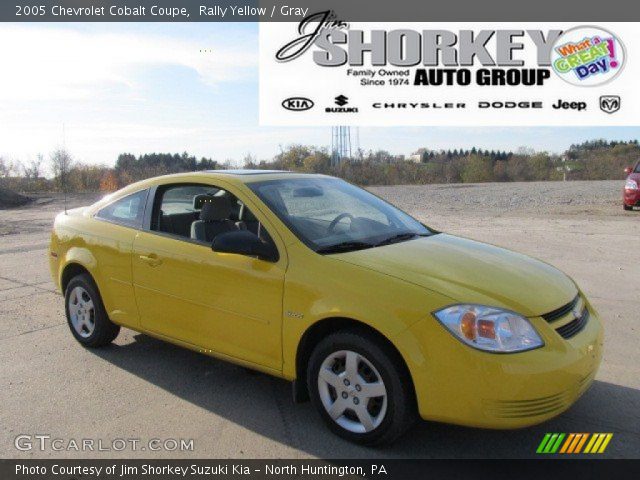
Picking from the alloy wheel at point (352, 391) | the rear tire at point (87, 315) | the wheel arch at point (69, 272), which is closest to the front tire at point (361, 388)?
the alloy wheel at point (352, 391)

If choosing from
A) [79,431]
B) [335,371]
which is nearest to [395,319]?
[335,371]

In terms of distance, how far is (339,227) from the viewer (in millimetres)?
3809

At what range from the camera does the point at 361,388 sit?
120 inches

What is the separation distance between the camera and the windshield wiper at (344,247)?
337cm

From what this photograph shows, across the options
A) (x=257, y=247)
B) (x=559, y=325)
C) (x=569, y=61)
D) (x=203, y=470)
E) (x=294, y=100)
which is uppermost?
(x=569, y=61)

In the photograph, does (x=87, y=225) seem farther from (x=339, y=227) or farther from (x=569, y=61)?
(x=569, y=61)

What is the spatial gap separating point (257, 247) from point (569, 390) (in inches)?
76.7

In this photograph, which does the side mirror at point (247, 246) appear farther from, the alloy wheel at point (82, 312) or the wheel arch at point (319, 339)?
the alloy wheel at point (82, 312)

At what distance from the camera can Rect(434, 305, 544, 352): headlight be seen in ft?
9.02

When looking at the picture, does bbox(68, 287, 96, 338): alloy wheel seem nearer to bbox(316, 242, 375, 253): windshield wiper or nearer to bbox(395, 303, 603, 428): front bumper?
bbox(316, 242, 375, 253): windshield wiper

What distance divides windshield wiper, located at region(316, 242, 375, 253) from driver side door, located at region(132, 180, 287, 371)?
28cm

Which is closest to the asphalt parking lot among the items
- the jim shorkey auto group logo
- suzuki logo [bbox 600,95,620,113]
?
the jim shorkey auto group logo

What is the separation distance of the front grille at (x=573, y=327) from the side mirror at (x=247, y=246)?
171cm

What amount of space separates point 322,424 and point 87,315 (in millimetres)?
2549
